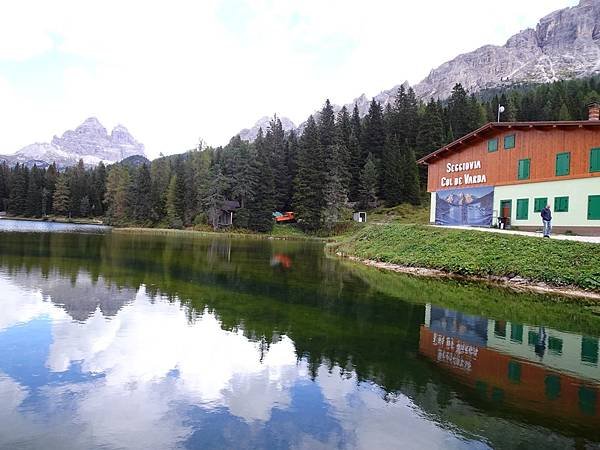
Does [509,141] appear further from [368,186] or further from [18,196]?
[18,196]

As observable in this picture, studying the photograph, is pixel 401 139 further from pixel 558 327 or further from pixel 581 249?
pixel 558 327

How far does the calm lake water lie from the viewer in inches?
322

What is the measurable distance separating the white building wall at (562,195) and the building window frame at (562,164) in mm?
655

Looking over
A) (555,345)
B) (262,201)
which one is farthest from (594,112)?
(262,201)

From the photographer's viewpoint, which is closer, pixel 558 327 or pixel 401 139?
pixel 558 327

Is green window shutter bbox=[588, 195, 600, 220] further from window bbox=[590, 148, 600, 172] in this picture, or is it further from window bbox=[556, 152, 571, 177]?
window bbox=[556, 152, 571, 177]

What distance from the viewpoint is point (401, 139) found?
100812 millimetres

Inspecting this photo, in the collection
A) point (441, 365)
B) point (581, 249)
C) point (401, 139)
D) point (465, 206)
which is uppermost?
point (401, 139)

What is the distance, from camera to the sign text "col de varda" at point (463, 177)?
135 ft

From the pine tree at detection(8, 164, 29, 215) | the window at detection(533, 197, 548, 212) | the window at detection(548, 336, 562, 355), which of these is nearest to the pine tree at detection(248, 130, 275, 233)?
the window at detection(533, 197, 548, 212)

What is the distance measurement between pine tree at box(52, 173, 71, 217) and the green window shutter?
13562 centimetres

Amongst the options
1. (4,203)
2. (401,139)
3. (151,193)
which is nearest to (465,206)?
(401,139)

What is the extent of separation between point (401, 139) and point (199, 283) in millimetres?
84141

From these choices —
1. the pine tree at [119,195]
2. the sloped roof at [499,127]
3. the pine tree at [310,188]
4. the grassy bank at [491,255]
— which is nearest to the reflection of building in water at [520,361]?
the grassy bank at [491,255]
